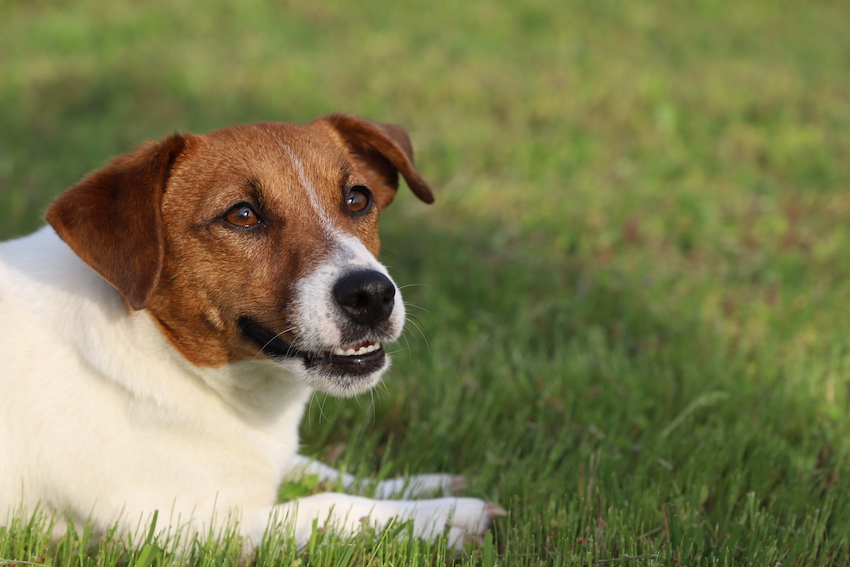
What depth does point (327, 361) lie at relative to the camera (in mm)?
3072

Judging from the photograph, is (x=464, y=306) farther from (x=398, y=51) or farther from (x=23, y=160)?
(x=398, y=51)

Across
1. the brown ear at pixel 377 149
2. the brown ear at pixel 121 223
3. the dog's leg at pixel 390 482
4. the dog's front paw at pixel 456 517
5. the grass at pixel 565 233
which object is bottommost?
the dog's leg at pixel 390 482

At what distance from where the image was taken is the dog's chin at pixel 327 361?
10.0 feet

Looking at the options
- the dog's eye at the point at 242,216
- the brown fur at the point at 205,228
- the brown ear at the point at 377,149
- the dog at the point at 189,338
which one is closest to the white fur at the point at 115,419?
the dog at the point at 189,338

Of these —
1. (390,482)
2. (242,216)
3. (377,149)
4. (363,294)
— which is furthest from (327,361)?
(377,149)

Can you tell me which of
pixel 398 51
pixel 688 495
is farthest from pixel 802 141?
pixel 688 495

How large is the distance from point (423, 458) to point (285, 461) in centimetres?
78

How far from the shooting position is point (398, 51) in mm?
9969

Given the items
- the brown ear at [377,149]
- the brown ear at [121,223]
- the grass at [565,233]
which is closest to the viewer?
the brown ear at [121,223]

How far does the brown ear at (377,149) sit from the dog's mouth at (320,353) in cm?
97

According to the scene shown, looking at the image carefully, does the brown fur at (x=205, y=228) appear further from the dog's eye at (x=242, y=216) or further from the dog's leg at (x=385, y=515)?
the dog's leg at (x=385, y=515)

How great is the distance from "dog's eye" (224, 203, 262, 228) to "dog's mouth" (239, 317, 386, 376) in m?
0.35

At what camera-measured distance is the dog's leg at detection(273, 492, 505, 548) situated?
10.1 feet


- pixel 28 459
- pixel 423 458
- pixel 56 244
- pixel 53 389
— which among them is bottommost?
pixel 423 458
